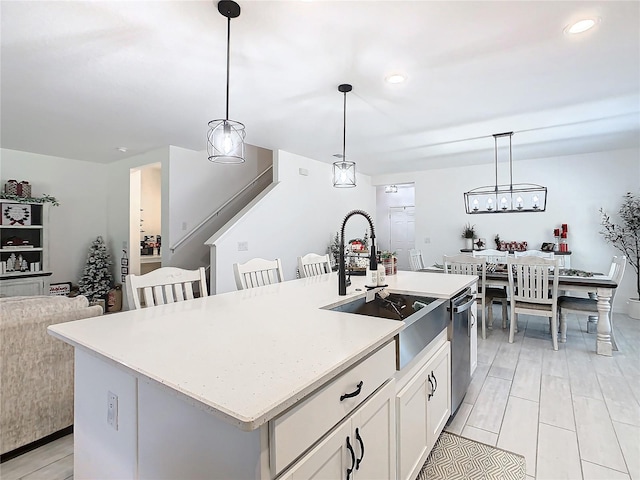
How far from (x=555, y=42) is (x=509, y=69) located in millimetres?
376

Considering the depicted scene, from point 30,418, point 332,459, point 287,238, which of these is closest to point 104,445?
point 332,459

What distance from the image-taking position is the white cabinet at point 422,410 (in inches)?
56.2

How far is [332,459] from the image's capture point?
0.97 meters

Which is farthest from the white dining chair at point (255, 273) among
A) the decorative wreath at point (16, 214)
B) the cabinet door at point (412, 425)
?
the decorative wreath at point (16, 214)

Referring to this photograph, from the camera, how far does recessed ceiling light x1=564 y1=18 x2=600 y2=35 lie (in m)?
1.96

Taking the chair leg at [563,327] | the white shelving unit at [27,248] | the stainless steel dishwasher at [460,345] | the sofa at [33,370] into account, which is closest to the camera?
the sofa at [33,370]

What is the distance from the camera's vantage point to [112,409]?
3.68 ft

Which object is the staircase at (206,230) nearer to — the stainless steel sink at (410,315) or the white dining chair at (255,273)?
the white dining chair at (255,273)

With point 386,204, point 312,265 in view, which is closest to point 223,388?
point 312,265

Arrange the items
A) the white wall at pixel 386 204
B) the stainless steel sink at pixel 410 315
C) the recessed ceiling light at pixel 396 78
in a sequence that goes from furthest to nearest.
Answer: the white wall at pixel 386 204 → the recessed ceiling light at pixel 396 78 → the stainless steel sink at pixel 410 315

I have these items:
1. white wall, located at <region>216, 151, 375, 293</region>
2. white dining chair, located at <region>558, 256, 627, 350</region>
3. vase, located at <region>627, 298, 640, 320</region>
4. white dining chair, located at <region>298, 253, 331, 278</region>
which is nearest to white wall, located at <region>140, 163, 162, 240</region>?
white wall, located at <region>216, 151, 375, 293</region>

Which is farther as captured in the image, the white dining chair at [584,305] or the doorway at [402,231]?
the doorway at [402,231]

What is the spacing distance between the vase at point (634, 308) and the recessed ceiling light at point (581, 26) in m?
4.60

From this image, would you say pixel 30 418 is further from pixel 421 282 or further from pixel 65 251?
pixel 65 251
